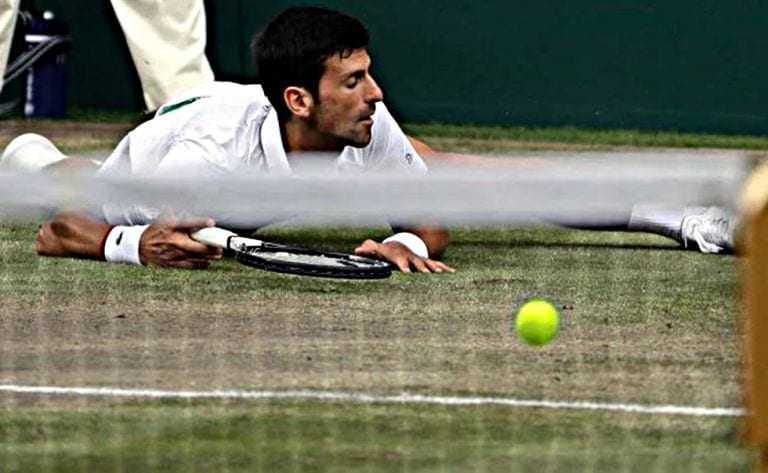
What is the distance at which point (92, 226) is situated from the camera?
282 inches

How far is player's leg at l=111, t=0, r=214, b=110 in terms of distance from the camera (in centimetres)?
1046

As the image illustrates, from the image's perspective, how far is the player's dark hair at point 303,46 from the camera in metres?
6.93

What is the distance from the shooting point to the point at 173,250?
6883mm

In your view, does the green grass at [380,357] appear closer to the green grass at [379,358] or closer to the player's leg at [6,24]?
the green grass at [379,358]

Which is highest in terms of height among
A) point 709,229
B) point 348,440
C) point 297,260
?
point 709,229

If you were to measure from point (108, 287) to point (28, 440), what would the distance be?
2165 millimetres

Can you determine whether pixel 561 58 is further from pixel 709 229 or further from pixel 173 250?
pixel 173 250

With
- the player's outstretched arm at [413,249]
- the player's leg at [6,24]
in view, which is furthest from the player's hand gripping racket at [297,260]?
the player's leg at [6,24]

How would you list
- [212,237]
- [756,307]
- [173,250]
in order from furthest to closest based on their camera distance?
[173,250], [212,237], [756,307]

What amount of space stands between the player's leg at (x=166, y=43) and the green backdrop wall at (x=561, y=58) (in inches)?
38.9

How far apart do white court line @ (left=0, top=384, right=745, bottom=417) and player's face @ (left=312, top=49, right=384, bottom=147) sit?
2061 millimetres

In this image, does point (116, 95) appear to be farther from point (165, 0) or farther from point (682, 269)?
point (682, 269)

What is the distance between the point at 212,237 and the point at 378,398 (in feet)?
6.64

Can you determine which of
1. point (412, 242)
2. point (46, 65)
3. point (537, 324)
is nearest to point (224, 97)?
point (412, 242)
